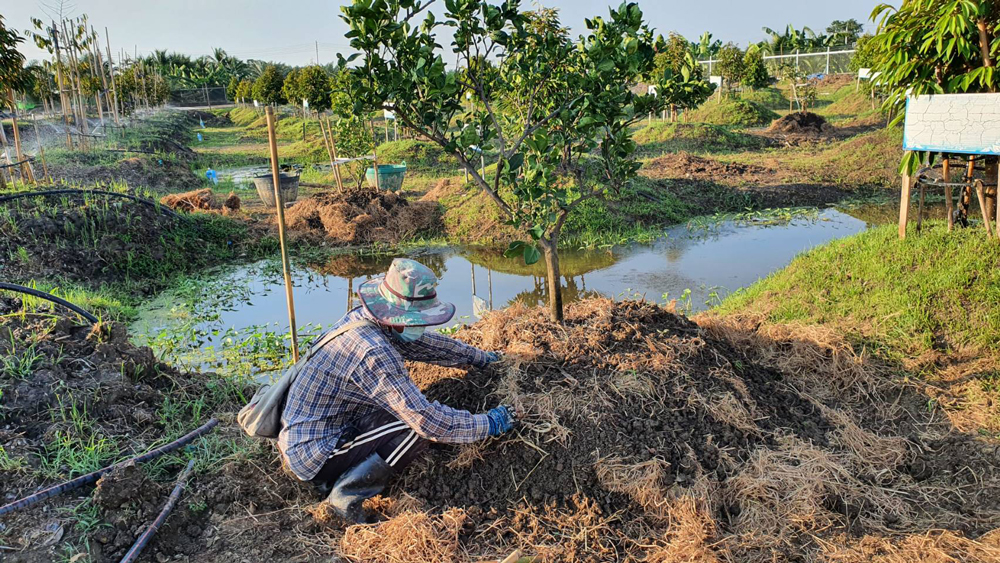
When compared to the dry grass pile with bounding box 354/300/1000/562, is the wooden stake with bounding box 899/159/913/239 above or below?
above

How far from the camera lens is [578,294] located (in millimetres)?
6844

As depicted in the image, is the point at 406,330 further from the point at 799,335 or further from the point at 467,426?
the point at 799,335

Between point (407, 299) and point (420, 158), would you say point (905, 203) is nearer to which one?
point (407, 299)

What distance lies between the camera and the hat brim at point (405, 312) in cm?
271

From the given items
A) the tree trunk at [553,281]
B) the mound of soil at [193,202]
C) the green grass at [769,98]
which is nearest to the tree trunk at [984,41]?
the tree trunk at [553,281]

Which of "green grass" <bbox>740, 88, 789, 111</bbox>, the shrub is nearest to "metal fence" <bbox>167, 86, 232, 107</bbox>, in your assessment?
the shrub

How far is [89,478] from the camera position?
286 cm

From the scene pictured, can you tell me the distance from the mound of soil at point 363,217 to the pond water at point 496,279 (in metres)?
0.80

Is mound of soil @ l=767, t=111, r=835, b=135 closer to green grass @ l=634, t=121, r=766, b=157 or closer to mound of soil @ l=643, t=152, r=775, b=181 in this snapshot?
green grass @ l=634, t=121, r=766, b=157

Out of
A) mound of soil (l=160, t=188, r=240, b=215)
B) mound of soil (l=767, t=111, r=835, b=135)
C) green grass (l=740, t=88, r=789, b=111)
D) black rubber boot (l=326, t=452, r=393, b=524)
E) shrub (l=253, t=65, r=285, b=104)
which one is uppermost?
shrub (l=253, t=65, r=285, b=104)

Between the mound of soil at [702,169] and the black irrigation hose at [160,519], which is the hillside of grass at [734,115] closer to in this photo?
the mound of soil at [702,169]

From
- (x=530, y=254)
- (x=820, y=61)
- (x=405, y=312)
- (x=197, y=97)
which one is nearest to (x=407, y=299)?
(x=405, y=312)

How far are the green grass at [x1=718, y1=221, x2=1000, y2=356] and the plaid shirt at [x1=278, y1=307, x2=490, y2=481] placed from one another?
334cm

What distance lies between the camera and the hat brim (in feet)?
8.88
